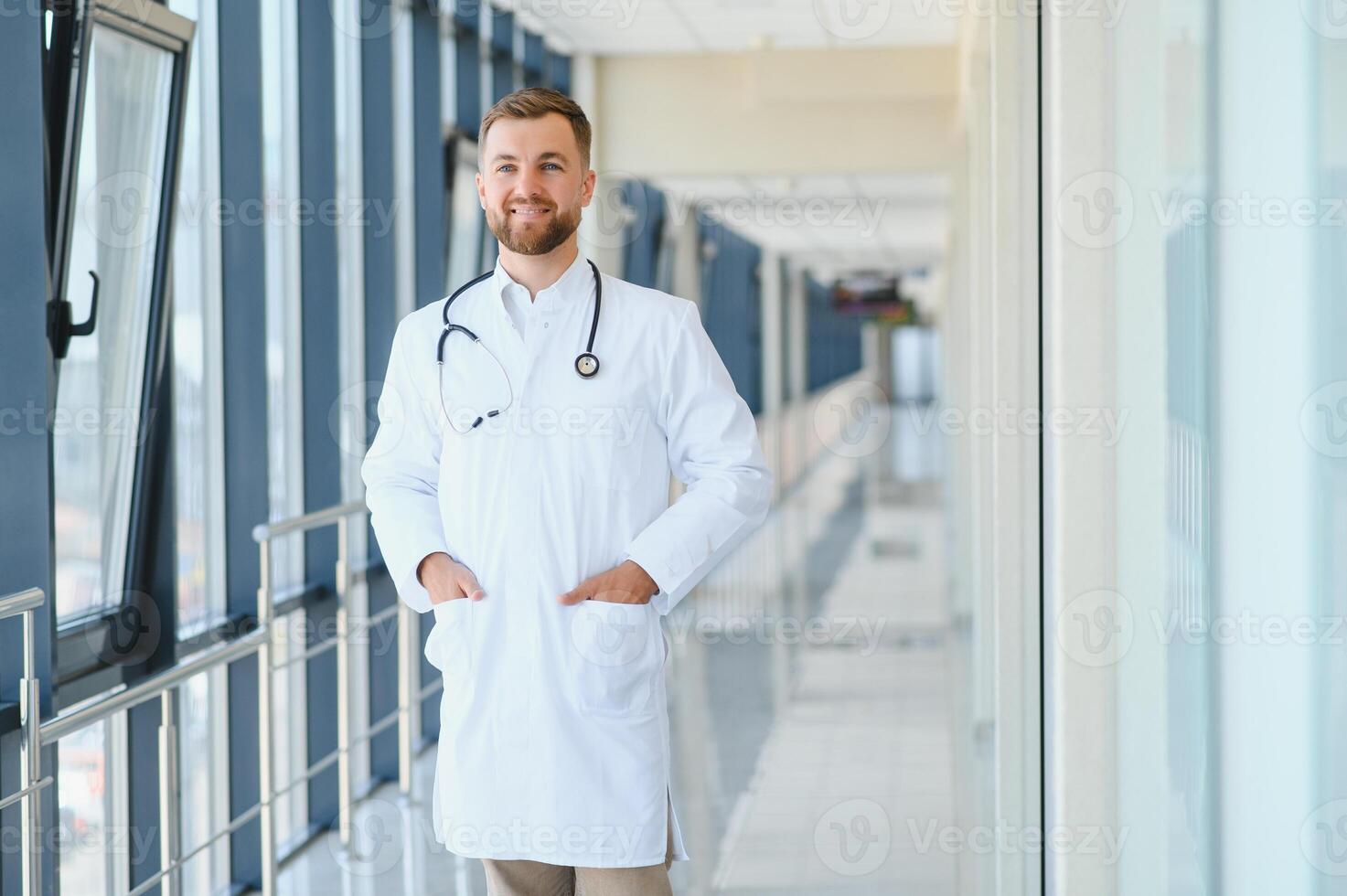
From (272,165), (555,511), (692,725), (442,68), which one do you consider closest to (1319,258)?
(555,511)

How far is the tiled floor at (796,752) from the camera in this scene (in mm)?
3580

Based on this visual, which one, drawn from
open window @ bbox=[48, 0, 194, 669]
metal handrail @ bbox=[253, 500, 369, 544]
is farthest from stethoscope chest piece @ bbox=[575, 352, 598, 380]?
metal handrail @ bbox=[253, 500, 369, 544]

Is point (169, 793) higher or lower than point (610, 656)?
lower

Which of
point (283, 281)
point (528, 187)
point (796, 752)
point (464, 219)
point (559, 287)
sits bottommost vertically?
point (796, 752)

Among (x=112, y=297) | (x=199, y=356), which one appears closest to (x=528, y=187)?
(x=112, y=297)

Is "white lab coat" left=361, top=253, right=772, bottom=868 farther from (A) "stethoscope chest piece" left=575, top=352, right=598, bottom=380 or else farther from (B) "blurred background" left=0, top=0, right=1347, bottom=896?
(B) "blurred background" left=0, top=0, right=1347, bottom=896

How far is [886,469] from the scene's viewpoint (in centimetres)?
1734

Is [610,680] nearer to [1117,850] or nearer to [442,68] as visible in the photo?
[1117,850]

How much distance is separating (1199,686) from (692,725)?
3485 millimetres

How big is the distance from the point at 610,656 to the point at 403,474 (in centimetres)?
39

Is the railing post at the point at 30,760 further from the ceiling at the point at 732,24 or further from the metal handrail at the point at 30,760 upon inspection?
the ceiling at the point at 732,24

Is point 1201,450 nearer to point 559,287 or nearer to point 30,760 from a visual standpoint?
point 559,287

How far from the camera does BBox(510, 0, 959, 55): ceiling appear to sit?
577cm

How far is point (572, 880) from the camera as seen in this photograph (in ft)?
6.19
